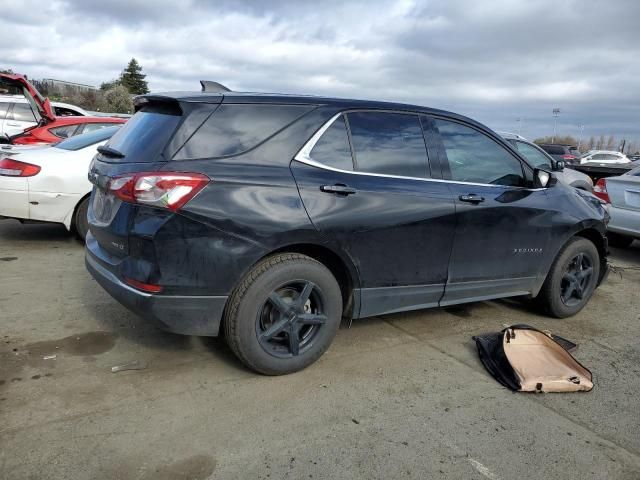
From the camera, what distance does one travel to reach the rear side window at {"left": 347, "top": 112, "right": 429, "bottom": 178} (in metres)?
3.58

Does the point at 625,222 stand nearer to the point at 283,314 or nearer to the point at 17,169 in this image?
the point at 283,314

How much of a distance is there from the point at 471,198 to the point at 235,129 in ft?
5.98

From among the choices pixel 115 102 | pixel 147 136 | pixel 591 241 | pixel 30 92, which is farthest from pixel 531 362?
pixel 115 102

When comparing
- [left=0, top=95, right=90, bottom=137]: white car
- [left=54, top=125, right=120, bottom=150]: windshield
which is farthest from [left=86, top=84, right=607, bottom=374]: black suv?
[left=0, top=95, right=90, bottom=137]: white car

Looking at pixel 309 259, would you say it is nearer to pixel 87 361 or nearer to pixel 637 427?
pixel 87 361

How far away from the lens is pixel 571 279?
4879 mm

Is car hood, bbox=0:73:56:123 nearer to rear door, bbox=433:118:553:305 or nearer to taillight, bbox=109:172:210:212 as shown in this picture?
taillight, bbox=109:172:210:212

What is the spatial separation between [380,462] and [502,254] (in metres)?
2.20

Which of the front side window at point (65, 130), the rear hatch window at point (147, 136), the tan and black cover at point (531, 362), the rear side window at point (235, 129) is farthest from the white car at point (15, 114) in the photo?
the tan and black cover at point (531, 362)

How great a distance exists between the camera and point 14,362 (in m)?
3.42

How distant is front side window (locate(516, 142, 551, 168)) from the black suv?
5038mm

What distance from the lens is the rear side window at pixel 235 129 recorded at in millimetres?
3092

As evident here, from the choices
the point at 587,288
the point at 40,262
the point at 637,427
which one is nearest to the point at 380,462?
the point at 637,427

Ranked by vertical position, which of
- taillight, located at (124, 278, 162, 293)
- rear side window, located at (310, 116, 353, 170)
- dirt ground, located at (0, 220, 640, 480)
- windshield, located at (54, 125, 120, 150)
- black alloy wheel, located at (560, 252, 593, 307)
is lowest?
dirt ground, located at (0, 220, 640, 480)
